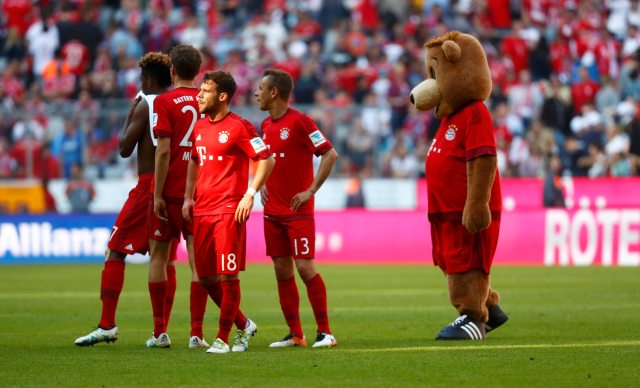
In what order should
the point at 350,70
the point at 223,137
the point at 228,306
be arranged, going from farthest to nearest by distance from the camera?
the point at 350,70 < the point at 223,137 < the point at 228,306

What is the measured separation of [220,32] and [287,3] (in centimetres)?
185

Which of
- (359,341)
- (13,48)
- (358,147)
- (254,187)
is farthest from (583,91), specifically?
(254,187)

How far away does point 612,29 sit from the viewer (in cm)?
3017

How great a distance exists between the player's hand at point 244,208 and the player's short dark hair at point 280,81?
118 cm

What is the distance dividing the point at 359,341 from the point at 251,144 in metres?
2.00

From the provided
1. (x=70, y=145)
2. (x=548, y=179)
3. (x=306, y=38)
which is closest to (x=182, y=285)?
(x=70, y=145)

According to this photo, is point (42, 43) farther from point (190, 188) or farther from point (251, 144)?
point (251, 144)

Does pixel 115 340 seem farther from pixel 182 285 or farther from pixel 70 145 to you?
pixel 70 145

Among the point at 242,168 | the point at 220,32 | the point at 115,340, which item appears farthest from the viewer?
the point at 220,32

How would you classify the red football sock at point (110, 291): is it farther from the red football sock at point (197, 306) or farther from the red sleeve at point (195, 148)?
the red sleeve at point (195, 148)

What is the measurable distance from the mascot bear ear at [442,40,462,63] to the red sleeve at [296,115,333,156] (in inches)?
48.6

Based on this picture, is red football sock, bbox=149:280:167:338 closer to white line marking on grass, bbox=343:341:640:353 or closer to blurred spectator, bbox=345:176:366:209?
white line marking on grass, bbox=343:341:640:353

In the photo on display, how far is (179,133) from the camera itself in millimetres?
10312

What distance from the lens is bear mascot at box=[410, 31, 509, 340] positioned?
10.5 metres
